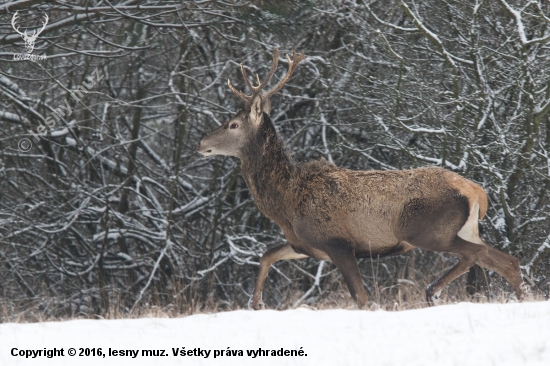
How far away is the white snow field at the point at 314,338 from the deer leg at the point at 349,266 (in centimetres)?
146

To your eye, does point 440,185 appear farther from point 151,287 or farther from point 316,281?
point 151,287

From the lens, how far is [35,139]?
12.0m

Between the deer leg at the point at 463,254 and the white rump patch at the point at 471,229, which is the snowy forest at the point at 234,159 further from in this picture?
the deer leg at the point at 463,254

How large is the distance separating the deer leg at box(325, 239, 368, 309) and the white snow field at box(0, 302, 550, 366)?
57.3 inches

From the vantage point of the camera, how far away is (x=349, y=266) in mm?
6996

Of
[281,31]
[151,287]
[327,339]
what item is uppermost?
[281,31]

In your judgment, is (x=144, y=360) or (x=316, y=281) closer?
(x=144, y=360)

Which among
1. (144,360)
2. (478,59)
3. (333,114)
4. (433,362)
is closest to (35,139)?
(333,114)

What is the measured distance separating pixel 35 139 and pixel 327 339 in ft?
27.9

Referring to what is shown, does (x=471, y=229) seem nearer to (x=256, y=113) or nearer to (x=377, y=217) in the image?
(x=377, y=217)

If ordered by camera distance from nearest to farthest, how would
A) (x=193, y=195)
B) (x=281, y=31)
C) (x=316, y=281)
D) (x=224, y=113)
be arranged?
(x=281, y=31), (x=316, y=281), (x=224, y=113), (x=193, y=195)

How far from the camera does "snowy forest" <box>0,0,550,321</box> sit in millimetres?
9820

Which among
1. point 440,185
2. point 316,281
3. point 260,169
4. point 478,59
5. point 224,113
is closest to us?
point 440,185

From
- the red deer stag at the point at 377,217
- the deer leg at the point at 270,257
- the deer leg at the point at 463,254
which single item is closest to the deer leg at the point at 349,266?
the red deer stag at the point at 377,217
